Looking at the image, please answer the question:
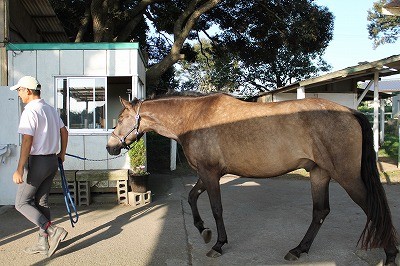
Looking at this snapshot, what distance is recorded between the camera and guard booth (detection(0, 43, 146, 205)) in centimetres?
776

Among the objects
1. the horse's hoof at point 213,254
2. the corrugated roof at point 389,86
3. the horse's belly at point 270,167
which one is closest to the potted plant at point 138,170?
the horse's belly at point 270,167

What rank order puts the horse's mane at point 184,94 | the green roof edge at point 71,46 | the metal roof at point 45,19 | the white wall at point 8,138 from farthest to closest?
1. the metal roof at point 45,19
2. the green roof edge at point 71,46
3. the white wall at point 8,138
4. the horse's mane at point 184,94

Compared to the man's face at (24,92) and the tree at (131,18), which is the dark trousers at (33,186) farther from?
the tree at (131,18)

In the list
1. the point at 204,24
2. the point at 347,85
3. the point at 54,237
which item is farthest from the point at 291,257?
the point at 204,24

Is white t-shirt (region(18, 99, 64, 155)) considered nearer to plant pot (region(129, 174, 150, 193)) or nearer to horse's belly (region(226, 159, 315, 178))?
horse's belly (region(226, 159, 315, 178))

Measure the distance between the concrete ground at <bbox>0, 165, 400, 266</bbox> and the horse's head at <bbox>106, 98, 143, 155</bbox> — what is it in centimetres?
130

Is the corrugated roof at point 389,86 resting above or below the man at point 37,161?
above

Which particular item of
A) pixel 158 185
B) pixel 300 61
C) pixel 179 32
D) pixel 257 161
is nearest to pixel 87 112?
pixel 158 185

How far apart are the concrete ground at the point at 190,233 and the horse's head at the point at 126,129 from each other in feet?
4.27

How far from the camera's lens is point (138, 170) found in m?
7.68

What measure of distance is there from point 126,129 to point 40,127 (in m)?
1.18

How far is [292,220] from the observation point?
6.24 m

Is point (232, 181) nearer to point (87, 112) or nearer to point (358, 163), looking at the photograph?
point (87, 112)

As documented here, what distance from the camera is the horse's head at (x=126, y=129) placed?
520 centimetres
